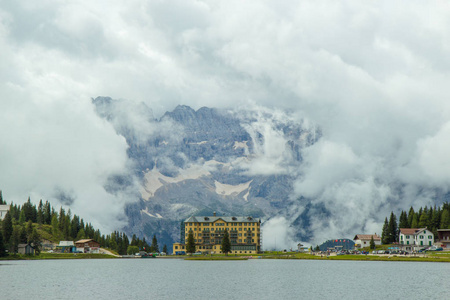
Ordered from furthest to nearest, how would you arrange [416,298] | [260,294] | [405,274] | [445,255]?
[445,255] → [405,274] → [260,294] → [416,298]

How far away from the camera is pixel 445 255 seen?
19625 centimetres

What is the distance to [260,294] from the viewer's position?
98.0 metres

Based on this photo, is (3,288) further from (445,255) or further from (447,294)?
(445,255)

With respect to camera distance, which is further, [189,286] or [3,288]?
[189,286]

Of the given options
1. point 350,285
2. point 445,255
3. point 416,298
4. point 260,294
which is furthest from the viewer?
point 445,255

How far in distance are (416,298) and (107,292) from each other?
54.8 metres

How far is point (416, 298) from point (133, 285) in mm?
57368

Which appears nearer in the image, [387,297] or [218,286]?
[387,297]

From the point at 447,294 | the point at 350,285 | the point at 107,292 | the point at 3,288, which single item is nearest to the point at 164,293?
the point at 107,292

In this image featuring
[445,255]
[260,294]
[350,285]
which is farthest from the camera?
[445,255]

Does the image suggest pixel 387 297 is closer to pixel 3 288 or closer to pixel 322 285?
pixel 322 285

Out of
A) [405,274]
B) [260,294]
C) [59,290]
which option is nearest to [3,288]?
[59,290]

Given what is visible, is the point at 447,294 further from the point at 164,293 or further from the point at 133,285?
the point at 133,285

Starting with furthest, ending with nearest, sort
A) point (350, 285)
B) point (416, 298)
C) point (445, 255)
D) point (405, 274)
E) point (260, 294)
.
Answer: point (445, 255) < point (405, 274) < point (350, 285) < point (260, 294) < point (416, 298)
